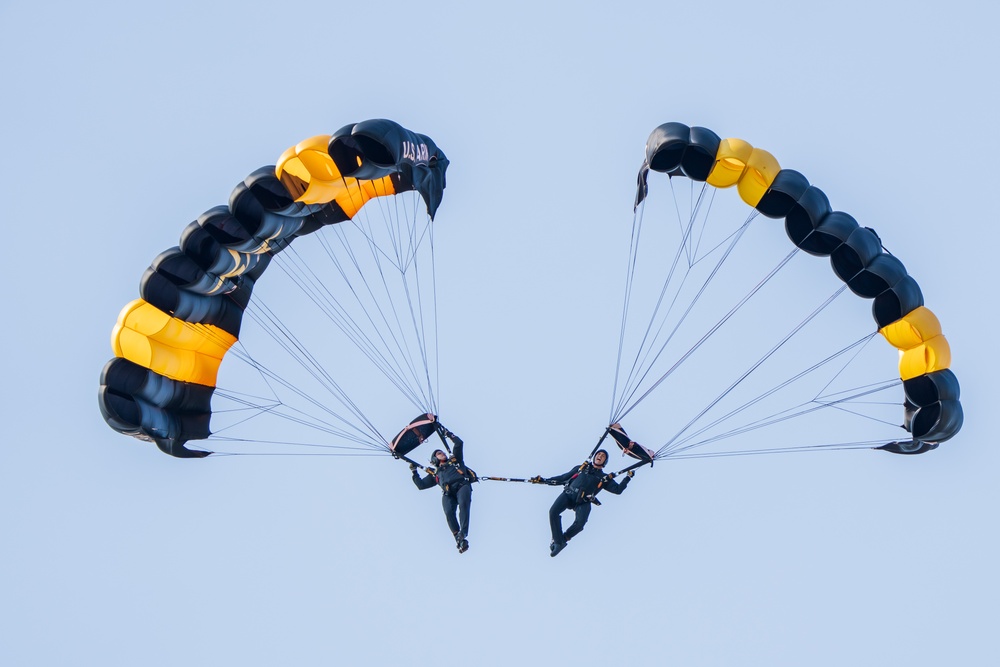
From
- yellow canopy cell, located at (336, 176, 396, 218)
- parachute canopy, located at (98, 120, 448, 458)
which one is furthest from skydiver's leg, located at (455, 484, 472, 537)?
yellow canopy cell, located at (336, 176, 396, 218)

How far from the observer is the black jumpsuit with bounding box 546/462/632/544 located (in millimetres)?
28125

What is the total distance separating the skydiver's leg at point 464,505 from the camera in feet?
92.4

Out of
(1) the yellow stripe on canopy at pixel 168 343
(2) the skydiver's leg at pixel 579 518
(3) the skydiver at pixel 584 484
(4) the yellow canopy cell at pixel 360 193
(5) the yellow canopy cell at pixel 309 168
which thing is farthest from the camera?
(4) the yellow canopy cell at pixel 360 193

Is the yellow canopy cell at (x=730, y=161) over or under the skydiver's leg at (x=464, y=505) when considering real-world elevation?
over

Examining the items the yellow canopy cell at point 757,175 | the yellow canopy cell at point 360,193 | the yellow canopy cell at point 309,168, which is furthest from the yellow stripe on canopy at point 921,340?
the yellow canopy cell at point 309,168

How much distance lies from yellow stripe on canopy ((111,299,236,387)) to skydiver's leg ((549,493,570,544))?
210 inches

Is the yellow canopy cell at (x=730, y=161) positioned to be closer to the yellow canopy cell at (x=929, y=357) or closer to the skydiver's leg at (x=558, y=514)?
the yellow canopy cell at (x=929, y=357)

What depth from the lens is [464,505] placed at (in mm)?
28156

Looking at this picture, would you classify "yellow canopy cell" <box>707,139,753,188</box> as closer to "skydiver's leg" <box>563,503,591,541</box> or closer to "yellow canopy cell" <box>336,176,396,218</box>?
"skydiver's leg" <box>563,503,591,541</box>

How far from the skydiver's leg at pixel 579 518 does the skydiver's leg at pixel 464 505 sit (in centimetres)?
142

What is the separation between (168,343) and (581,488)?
600 centimetres

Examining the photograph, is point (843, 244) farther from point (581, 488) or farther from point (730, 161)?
point (581, 488)

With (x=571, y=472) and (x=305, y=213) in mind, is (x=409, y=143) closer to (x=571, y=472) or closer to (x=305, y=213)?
(x=305, y=213)

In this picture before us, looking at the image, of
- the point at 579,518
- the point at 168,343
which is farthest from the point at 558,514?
the point at 168,343
